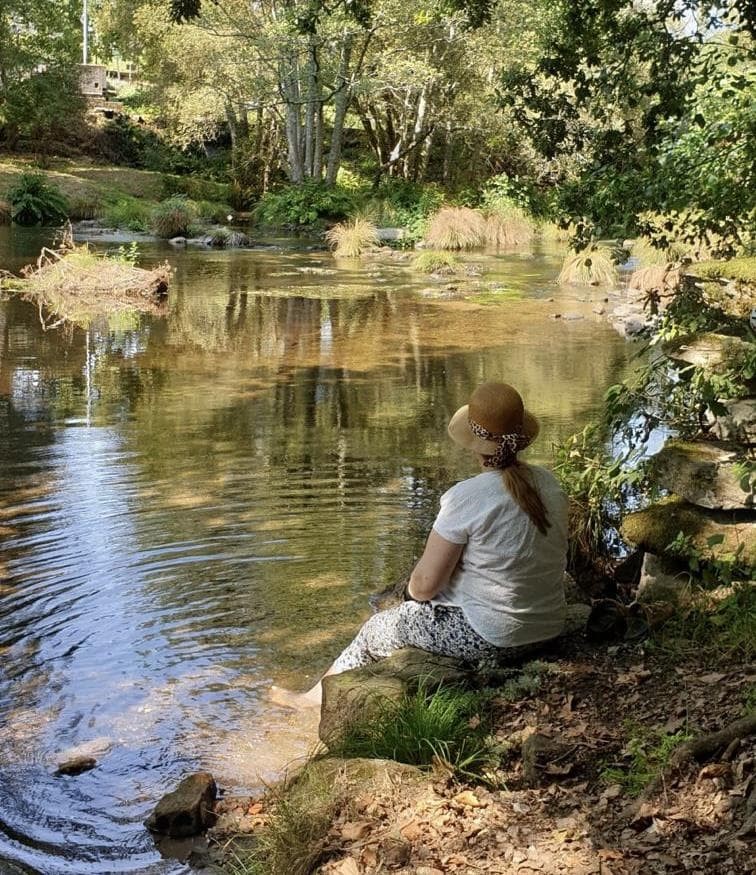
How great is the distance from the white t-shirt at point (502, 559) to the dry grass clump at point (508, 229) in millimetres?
26260

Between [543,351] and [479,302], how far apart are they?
4860 mm

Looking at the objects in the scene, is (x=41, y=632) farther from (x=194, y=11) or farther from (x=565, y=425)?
(x=565, y=425)

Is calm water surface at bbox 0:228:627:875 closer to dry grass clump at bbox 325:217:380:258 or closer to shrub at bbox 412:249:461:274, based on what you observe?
shrub at bbox 412:249:461:274

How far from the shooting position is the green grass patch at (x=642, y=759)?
10.3ft

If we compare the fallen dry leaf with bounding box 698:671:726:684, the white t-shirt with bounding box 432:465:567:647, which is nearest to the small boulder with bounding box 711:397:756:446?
the white t-shirt with bounding box 432:465:567:647

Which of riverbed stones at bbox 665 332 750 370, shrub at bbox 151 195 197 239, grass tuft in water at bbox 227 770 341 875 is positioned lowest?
grass tuft in water at bbox 227 770 341 875

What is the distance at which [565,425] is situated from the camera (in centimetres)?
994

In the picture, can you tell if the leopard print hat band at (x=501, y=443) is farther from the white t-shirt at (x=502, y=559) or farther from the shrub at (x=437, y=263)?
the shrub at (x=437, y=263)

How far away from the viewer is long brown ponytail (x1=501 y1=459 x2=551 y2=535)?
12.9ft

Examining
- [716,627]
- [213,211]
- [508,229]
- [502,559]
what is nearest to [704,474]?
[716,627]

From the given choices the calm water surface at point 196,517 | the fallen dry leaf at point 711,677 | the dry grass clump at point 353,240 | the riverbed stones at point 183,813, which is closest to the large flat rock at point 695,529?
the fallen dry leaf at point 711,677

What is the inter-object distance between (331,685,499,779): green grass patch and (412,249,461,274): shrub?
1997 cm

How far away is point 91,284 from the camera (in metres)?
18.9

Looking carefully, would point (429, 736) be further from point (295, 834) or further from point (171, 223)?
point (171, 223)
